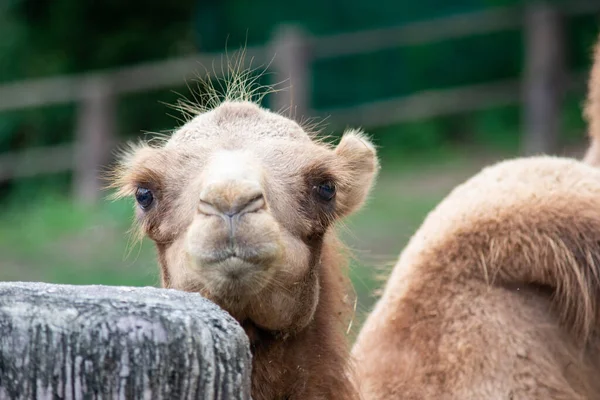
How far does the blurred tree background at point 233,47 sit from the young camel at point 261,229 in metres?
8.25

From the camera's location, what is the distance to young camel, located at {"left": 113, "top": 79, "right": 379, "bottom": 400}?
356 centimetres

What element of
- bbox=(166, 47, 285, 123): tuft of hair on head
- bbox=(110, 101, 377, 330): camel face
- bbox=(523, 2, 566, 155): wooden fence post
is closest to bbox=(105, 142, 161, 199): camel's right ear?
bbox=(110, 101, 377, 330): camel face

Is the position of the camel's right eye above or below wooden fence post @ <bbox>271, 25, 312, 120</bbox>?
below

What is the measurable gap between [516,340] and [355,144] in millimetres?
1075

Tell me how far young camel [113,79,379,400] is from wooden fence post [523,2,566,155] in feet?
37.9

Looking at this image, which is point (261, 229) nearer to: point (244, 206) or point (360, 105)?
point (244, 206)

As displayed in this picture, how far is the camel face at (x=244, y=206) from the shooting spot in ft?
11.6

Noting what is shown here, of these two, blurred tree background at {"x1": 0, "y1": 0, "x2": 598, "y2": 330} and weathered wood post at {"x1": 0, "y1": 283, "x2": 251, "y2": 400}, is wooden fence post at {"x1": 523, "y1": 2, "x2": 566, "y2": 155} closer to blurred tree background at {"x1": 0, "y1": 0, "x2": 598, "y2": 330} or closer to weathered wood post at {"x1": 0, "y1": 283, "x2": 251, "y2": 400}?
blurred tree background at {"x1": 0, "y1": 0, "x2": 598, "y2": 330}

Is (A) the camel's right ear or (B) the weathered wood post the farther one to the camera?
(A) the camel's right ear

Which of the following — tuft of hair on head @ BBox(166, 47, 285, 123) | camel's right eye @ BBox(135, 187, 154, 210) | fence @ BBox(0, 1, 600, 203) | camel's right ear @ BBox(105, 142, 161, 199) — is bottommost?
camel's right eye @ BBox(135, 187, 154, 210)

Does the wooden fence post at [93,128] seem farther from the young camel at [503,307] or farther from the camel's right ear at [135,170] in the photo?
the young camel at [503,307]

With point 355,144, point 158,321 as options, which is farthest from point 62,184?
point 158,321

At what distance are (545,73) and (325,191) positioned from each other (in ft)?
39.9

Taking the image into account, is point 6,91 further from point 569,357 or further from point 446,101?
point 569,357
